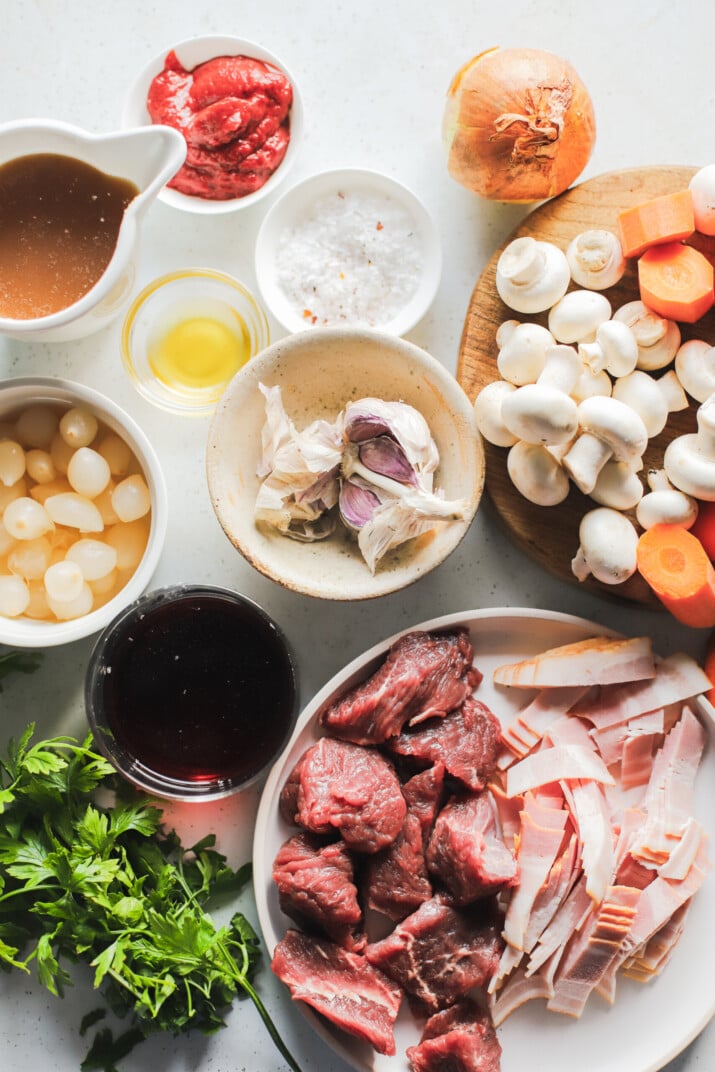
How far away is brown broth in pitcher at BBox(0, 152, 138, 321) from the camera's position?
164 cm

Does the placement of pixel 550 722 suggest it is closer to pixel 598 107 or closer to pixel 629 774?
pixel 629 774

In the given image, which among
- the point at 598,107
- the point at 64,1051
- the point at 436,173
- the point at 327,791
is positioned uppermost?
the point at 598,107

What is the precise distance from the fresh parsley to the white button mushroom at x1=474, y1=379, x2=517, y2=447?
0.91m

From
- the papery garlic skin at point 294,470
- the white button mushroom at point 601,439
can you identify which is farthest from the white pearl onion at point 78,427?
the white button mushroom at point 601,439

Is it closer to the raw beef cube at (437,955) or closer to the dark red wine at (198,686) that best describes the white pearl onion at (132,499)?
the dark red wine at (198,686)

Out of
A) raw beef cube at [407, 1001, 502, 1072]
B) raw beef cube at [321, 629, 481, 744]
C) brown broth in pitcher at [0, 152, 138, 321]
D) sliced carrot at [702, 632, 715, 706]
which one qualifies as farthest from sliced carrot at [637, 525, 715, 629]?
brown broth in pitcher at [0, 152, 138, 321]

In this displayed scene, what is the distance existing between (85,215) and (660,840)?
4.98 ft

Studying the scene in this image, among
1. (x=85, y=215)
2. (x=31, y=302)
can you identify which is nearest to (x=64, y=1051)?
(x=31, y=302)

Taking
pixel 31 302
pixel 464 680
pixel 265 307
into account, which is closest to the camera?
pixel 31 302

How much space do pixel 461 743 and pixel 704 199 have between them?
1.09 metres

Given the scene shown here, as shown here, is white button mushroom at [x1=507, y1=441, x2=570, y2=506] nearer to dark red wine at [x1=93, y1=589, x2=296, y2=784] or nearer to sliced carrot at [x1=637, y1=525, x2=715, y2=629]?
sliced carrot at [x1=637, y1=525, x2=715, y2=629]

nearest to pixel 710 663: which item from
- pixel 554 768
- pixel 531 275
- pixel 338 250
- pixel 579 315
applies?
pixel 554 768

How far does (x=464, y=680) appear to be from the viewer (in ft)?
5.85

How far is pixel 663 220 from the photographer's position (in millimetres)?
1728
